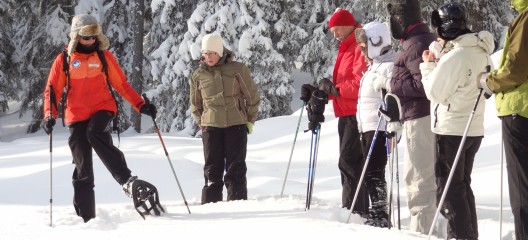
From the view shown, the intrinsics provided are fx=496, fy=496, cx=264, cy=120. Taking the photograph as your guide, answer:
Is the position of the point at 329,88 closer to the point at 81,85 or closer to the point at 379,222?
the point at 379,222

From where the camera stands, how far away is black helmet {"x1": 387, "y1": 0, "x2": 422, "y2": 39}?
432cm

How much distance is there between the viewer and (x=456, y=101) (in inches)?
138

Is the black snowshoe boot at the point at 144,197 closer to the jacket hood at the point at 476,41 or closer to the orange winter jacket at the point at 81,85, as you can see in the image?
the orange winter jacket at the point at 81,85

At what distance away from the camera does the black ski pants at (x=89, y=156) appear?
451cm

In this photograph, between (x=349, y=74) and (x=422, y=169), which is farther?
(x=349, y=74)

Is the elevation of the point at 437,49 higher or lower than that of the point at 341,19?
lower

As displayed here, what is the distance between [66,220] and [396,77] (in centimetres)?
306

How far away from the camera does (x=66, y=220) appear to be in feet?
14.0

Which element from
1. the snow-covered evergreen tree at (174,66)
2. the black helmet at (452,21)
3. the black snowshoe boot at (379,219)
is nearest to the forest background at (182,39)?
the snow-covered evergreen tree at (174,66)

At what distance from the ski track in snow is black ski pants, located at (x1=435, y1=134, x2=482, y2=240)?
260 millimetres

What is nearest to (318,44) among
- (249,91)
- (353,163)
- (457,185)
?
(249,91)

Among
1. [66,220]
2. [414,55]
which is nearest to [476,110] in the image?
[414,55]

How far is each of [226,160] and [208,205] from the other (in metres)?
0.78

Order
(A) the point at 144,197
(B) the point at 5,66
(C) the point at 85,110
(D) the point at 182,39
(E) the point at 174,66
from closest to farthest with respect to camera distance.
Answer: (A) the point at 144,197
(C) the point at 85,110
(E) the point at 174,66
(D) the point at 182,39
(B) the point at 5,66
